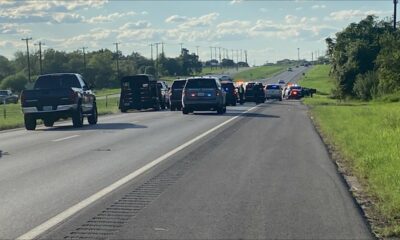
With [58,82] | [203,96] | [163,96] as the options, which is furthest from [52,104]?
[163,96]

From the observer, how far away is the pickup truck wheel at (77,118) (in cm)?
2813

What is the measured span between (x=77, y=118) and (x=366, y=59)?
5297 centimetres

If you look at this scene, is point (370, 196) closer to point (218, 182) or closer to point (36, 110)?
point (218, 182)

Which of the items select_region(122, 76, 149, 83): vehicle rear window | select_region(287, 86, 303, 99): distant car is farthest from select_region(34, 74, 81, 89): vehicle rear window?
select_region(287, 86, 303, 99): distant car

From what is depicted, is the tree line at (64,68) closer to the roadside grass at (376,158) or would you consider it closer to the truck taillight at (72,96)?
the truck taillight at (72,96)

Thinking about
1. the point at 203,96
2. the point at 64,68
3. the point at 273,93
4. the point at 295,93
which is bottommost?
the point at 295,93

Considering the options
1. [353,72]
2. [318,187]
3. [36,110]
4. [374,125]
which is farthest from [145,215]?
[353,72]

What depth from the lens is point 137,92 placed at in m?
46.5

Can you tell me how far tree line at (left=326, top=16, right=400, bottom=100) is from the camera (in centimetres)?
5867

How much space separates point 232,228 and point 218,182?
12.5 feet

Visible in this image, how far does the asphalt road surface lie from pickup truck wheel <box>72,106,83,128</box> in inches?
280

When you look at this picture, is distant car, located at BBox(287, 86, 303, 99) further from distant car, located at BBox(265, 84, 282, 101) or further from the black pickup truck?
the black pickup truck

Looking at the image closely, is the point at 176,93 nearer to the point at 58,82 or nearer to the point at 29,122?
the point at 58,82

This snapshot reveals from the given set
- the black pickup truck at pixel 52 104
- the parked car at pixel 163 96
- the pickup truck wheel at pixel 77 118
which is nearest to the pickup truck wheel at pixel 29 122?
the black pickup truck at pixel 52 104
